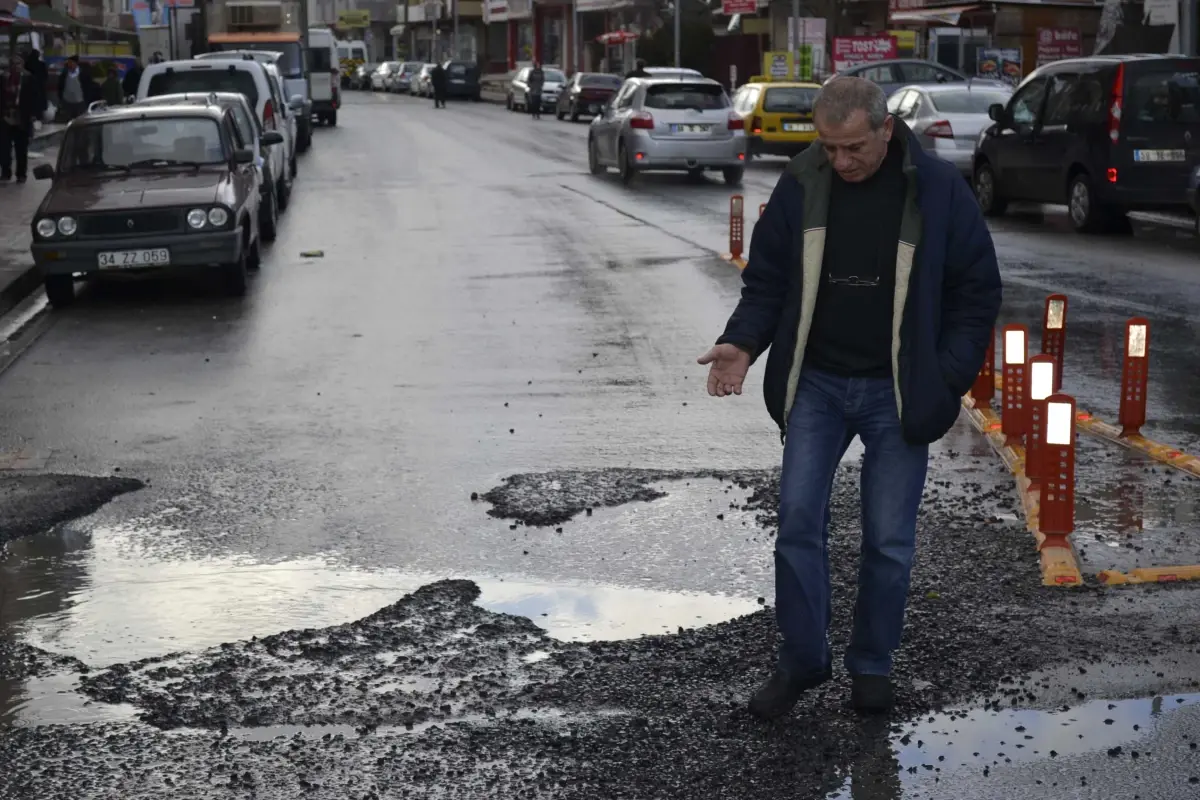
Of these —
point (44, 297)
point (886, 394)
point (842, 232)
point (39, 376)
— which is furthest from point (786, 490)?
point (44, 297)

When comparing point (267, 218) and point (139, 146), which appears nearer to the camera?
point (139, 146)

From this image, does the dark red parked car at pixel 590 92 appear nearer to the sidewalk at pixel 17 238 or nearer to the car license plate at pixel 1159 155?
the sidewalk at pixel 17 238

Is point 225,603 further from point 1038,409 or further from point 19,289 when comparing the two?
point 19,289

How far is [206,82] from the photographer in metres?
26.0

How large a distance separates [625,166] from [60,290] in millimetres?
14348

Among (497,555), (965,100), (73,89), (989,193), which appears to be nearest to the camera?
(497,555)

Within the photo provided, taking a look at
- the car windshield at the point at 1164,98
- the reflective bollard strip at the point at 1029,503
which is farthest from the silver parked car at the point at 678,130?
the reflective bollard strip at the point at 1029,503

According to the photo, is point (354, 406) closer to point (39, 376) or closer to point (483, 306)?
point (39, 376)

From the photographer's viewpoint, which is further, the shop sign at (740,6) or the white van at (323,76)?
the shop sign at (740,6)

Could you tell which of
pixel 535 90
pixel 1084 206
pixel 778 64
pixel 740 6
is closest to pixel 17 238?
pixel 1084 206

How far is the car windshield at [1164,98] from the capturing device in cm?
1984

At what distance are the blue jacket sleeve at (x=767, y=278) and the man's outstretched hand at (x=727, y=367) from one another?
0.02m

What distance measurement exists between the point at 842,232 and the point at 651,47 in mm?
63984

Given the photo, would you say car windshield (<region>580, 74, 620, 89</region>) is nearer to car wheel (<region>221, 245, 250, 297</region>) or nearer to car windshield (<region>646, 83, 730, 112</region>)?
car windshield (<region>646, 83, 730, 112</region>)
